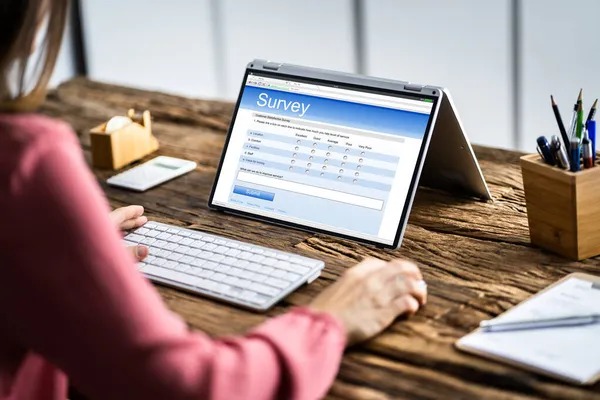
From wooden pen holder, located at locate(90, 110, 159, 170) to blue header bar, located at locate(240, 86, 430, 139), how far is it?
392 mm

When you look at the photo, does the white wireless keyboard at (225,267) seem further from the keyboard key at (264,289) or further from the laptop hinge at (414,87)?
the laptop hinge at (414,87)

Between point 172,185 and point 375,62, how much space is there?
2.44 metres

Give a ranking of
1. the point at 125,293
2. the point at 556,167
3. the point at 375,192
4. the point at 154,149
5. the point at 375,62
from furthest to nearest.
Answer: the point at 375,62 < the point at 154,149 < the point at 375,192 < the point at 556,167 < the point at 125,293

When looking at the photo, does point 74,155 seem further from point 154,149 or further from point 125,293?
point 154,149

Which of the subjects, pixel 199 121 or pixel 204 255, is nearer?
pixel 204 255

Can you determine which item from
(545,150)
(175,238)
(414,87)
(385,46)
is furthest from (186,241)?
(385,46)

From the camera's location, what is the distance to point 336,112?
62.7 inches

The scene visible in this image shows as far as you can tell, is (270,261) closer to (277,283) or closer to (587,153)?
(277,283)

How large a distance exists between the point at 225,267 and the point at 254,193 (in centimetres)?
27

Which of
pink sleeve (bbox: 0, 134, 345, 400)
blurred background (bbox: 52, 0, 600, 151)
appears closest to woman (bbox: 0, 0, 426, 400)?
pink sleeve (bbox: 0, 134, 345, 400)

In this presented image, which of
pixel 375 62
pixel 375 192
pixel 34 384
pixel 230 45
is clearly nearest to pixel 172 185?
pixel 375 192

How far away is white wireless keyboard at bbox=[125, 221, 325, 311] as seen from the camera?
1.33m

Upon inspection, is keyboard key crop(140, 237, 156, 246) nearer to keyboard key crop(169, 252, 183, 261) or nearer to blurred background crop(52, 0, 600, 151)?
keyboard key crop(169, 252, 183, 261)

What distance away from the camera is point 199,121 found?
7.34 feet
